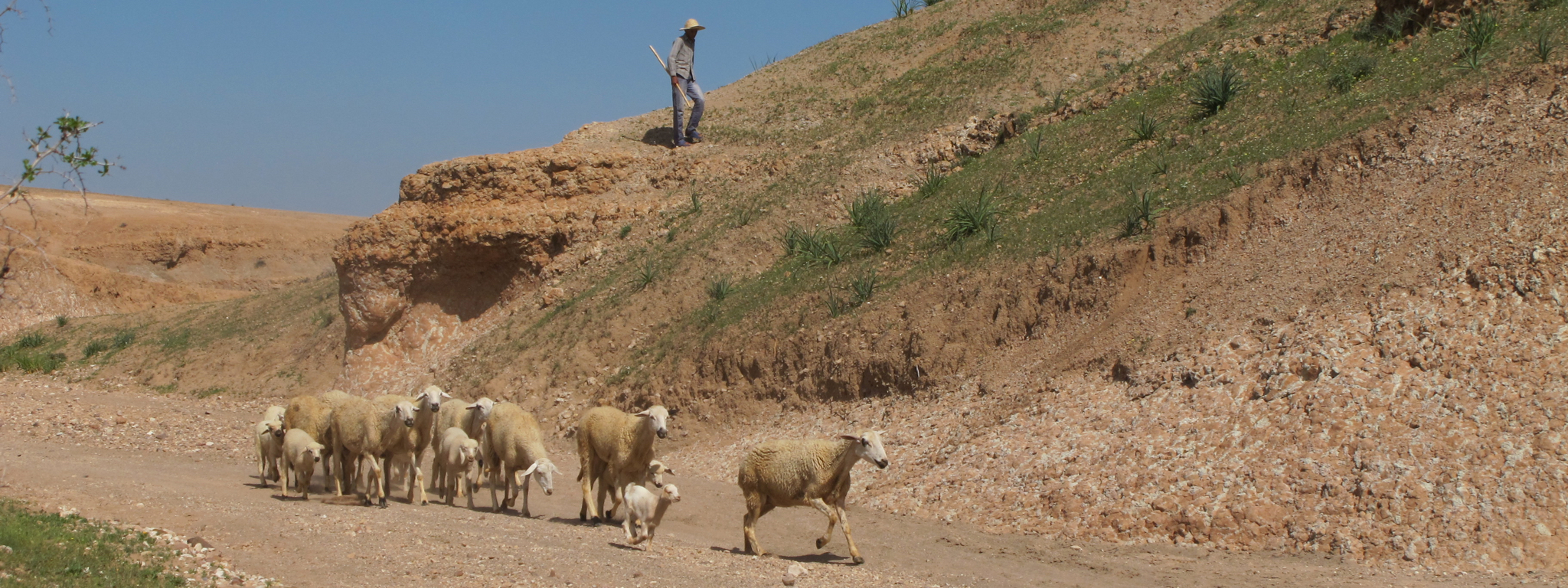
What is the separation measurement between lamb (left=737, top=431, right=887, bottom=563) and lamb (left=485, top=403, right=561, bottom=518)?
237 centimetres

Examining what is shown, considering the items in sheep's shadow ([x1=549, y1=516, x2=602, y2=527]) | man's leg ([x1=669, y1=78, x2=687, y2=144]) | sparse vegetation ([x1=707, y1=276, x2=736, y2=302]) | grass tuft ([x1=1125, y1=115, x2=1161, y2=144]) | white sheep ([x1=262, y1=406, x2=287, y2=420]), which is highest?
man's leg ([x1=669, y1=78, x2=687, y2=144])

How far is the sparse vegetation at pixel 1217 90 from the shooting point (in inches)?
745

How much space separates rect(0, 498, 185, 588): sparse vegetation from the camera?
7.35m

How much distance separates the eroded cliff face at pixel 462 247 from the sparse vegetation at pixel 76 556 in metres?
14.9

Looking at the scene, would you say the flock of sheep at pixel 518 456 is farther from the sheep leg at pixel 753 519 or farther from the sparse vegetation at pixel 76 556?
the sparse vegetation at pixel 76 556

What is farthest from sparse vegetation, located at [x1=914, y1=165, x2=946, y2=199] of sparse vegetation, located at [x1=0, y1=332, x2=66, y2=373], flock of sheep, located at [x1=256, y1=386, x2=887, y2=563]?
sparse vegetation, located at [x1=0, y1=332, x2=66, y2=373]

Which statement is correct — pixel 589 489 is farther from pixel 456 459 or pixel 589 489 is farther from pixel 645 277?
pixel 645 277

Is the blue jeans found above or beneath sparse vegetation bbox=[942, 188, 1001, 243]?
above

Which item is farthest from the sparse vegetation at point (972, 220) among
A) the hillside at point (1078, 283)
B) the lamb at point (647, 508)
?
the lamb at point (647, 508)

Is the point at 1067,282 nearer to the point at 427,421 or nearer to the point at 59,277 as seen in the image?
the point at 427,421

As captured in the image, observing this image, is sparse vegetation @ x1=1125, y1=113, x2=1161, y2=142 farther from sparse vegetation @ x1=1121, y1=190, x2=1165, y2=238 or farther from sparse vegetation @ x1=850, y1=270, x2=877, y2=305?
sparse vegetation @ x1=850, y1=270, x2=877, y2=305

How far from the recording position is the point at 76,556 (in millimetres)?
7746

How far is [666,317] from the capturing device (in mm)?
20234

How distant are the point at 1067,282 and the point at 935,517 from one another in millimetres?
4565
